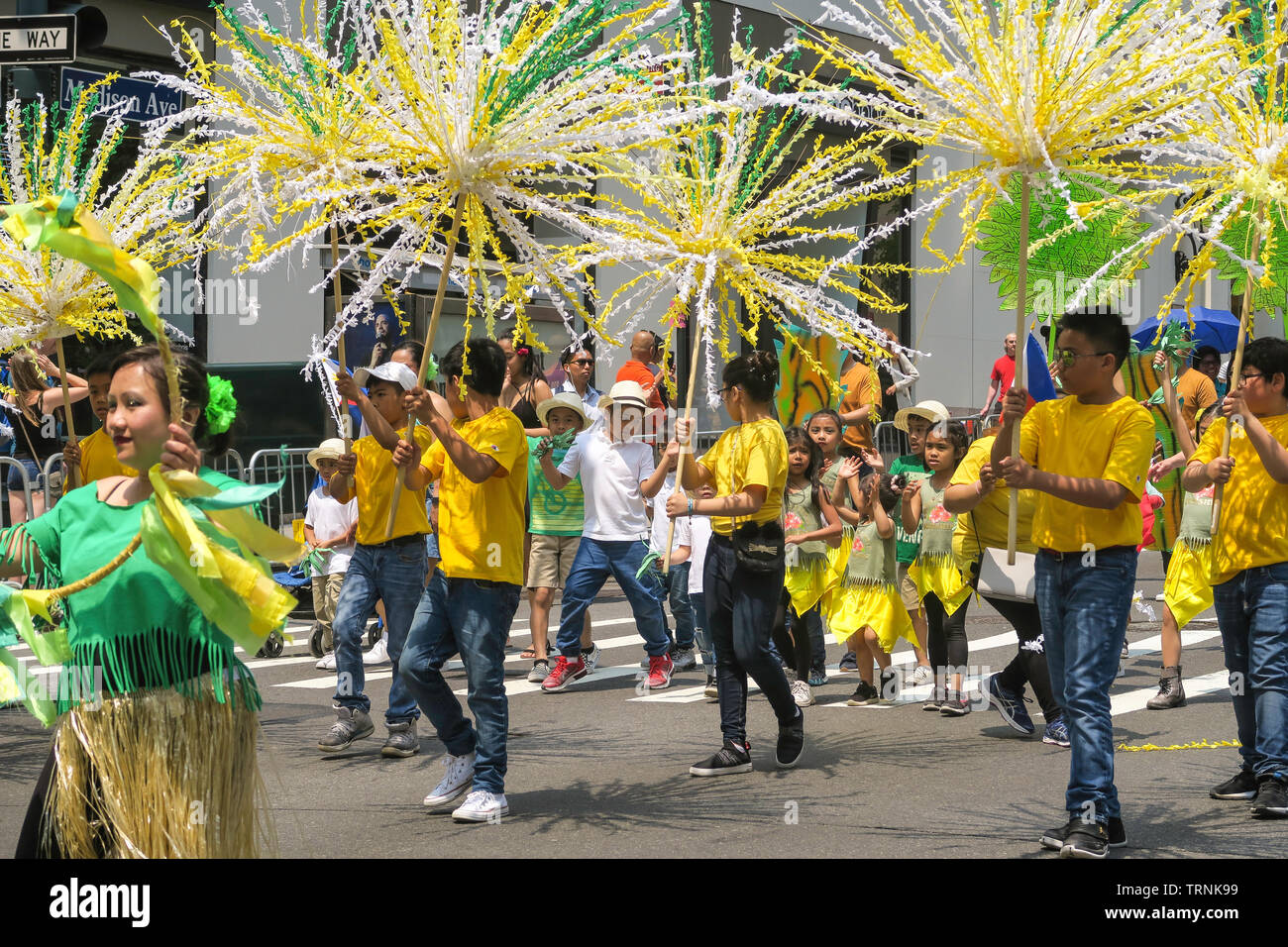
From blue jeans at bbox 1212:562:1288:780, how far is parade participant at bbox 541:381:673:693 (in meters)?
4.01

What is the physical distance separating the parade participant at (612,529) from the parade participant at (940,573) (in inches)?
68.5

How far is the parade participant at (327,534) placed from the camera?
10.3 metres

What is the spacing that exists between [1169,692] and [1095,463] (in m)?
3.59

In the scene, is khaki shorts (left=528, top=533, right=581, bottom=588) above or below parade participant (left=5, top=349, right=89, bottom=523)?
below

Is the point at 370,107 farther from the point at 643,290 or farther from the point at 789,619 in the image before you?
the point at 789,619

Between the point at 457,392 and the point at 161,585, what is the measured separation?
3.05 meters

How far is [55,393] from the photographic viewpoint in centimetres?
871

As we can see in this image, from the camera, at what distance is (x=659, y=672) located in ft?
31.4

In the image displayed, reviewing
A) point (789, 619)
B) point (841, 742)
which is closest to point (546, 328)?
point (789, 619)

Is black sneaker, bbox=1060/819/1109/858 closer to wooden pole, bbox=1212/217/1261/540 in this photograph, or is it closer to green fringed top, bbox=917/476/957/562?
wooden pole, bbox=1212/217/1261/540

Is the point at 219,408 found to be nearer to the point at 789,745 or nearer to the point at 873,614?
the point at 789,745

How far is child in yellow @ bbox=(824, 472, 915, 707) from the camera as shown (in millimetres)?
8750

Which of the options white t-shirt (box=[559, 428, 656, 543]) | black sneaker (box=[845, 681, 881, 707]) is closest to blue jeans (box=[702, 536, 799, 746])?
black sneaker (box=[845, 681, 881, 707])

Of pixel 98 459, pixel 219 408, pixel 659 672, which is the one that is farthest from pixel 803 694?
pixel 219 408
